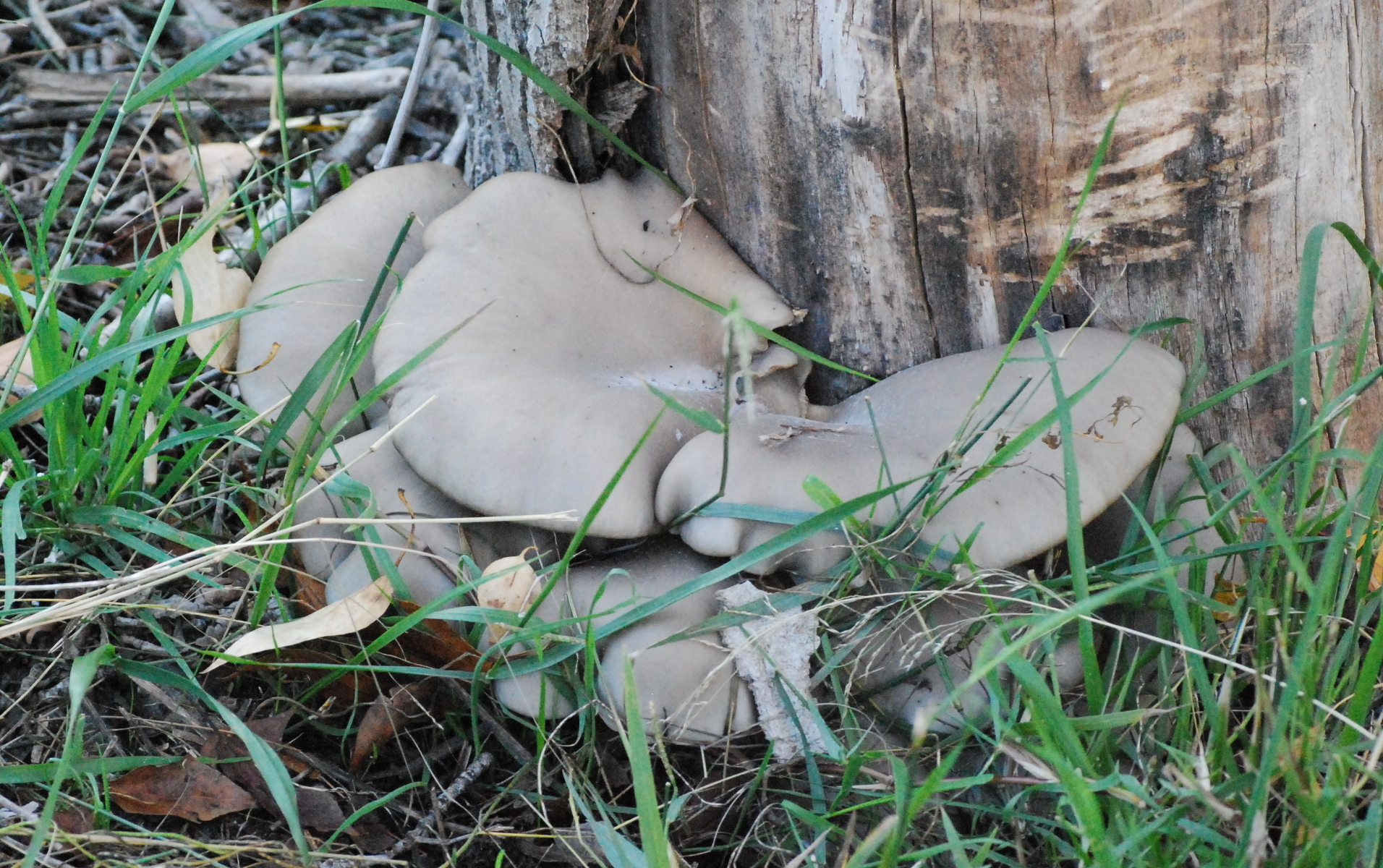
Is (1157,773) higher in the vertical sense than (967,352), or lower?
lower

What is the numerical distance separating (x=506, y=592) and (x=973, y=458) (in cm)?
78

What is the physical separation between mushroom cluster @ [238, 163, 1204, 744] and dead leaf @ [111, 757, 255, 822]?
338 millimetres

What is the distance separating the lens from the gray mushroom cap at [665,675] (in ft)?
5.44

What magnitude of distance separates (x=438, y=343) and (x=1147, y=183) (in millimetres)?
1257

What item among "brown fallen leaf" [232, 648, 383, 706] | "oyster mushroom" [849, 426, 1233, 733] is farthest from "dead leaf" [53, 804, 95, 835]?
"oyster mushroom" [849, 426, 1233, 733]

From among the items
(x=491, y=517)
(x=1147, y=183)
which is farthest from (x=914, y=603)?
(x=1147, y=183)

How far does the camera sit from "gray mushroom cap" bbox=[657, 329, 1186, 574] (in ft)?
5.50

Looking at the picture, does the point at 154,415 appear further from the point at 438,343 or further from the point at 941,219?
the point at 941,219

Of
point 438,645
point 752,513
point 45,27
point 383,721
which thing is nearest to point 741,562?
point 752,513

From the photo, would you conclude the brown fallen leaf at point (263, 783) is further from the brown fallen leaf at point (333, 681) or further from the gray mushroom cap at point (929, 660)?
the gray mushroom cap at point (929, 660)

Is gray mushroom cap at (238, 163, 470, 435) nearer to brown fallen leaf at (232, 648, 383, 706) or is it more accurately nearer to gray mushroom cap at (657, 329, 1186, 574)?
brown fallen leaf at (232, 648, 383, 706)

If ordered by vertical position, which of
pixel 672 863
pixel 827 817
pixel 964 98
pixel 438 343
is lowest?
pixel 827 817

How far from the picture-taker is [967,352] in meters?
2.06

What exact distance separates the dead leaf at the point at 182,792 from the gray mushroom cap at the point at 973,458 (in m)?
0.80
